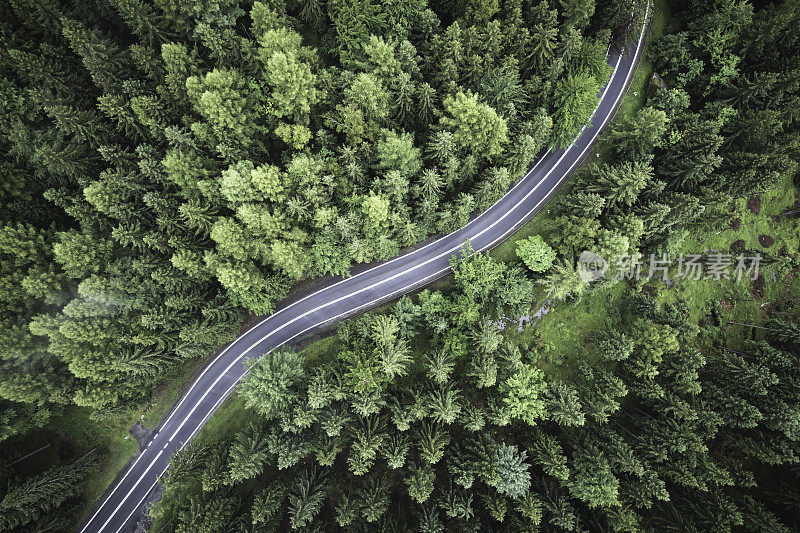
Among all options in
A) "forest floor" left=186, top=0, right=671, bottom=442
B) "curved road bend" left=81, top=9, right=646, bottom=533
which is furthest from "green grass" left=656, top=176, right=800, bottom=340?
"curved road bend" left=81, top=9, right=646, bottom=533

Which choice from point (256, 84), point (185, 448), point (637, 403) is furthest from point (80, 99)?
point (637, 403)

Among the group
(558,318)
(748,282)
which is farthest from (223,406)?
(748,282)

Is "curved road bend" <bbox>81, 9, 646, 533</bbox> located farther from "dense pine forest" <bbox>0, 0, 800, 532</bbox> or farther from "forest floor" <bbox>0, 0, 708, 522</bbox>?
"dense pine forest" <bbox>0, 0, 800, 532</bbox>

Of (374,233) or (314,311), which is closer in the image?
(374,233)

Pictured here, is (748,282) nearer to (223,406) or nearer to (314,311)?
(314,311)

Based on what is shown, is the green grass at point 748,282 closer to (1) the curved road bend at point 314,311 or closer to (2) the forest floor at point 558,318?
(2) the forest floor at point 558,318

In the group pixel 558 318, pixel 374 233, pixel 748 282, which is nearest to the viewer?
pixel 374 233
